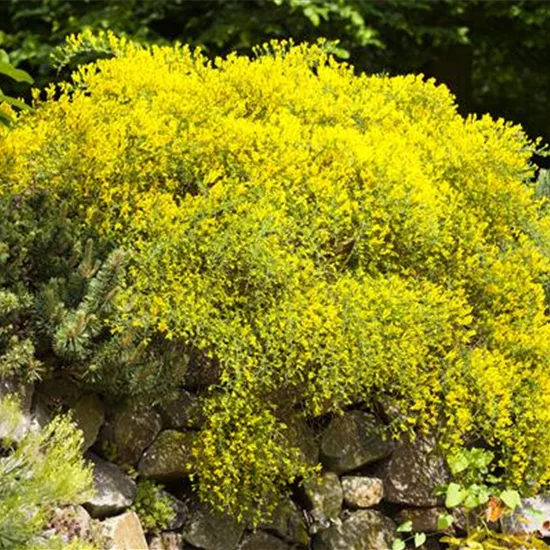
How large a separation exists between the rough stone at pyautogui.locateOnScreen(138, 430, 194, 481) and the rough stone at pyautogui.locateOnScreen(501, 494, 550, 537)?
1.55 meters

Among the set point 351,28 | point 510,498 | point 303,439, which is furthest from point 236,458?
point 351,28

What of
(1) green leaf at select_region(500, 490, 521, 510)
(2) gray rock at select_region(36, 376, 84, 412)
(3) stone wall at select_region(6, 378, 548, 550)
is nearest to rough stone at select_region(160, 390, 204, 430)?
(3) stone wall at select_region(6, 378, 548, 550)

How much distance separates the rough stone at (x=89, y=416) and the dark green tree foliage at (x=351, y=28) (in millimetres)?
4555

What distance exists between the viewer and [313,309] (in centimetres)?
457

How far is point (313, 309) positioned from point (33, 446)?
1.27m

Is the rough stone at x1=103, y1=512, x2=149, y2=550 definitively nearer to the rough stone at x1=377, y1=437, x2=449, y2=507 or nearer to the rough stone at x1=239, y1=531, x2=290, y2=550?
the rough stone at x1=239, y1=531, x2=290, y2=550

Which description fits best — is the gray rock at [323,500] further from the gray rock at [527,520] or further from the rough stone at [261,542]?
the gray rock at [527,520]

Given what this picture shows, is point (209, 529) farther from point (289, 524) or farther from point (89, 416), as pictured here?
point (89, 416)

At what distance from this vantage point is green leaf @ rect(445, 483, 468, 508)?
475cm

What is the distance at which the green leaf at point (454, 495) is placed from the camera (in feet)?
15.6

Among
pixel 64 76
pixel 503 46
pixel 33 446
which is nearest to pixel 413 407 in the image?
pixel 33 446

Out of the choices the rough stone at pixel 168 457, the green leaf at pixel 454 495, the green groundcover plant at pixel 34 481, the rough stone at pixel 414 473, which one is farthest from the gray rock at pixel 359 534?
the green groundcover plant at pixel 34 481

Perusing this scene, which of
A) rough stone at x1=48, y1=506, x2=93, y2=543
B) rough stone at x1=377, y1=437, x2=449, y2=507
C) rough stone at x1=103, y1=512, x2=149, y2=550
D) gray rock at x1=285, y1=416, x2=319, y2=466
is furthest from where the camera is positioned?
rough stone at x1=377, y1=437, x2=449, y2=507

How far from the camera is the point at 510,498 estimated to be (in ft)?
15.7
